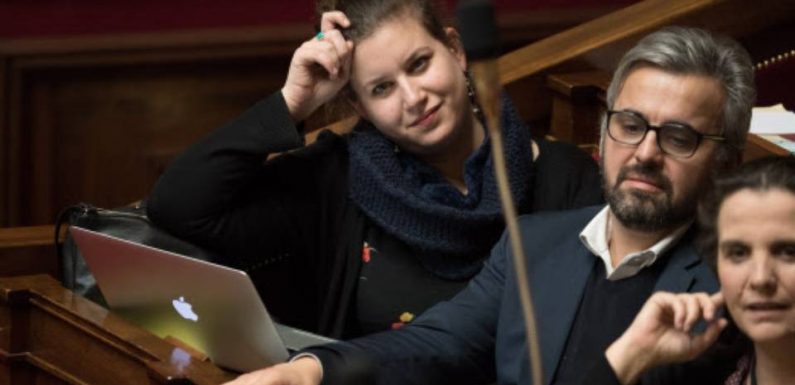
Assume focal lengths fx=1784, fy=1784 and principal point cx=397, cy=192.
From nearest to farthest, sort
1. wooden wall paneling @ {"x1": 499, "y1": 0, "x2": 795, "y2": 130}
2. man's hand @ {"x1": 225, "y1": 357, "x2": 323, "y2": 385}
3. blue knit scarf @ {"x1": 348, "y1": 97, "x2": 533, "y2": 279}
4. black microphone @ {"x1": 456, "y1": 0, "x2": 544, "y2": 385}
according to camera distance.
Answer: black microphone @ {"x1": 456, "y1": 0, "x2": 544, "y2": 385}, man's hand @ {"x1": 225, "y1": 357, "x2": 323, "y2": 385}, blue knit scarf @ {"x1": 348, "y1": 97, "x2": 533, "y2": 279}, wooden wall paneling @ {"x1": 499, "y1": 0, "x2": 795, "y2": 130}

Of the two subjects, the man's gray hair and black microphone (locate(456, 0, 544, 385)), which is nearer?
black microphone (locate(456, 0, 544, 385))

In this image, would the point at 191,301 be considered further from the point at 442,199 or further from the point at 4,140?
the point at 4,140

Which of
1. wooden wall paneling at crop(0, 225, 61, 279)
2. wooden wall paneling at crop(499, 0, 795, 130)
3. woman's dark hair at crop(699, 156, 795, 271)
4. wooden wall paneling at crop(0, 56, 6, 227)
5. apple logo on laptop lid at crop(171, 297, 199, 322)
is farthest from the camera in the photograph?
wooden wall paneling at crop(0, 56, 6, 227)

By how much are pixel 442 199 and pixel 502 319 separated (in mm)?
320

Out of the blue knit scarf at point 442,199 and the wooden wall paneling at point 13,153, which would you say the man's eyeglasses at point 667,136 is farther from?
the wooden wall paneling at point 13,153

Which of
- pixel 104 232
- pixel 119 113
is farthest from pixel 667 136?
pixel 119 113

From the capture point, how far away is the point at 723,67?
1.85 metres

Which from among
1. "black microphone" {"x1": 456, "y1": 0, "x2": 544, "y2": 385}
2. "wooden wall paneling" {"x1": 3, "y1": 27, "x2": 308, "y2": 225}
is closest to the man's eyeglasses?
"black microphone" {"x1": 456, "y1": 0, "x2": 544, "y2": 385}

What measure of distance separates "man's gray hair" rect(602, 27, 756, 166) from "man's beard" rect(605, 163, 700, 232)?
0.06m

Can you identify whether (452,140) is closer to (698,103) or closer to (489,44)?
(698,103)

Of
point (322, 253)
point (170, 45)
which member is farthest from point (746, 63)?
point (170, 45)

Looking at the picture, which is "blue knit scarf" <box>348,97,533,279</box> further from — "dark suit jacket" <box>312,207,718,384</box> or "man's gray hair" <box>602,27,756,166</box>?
"man's gray hair" <box>602,27,756,166</box>

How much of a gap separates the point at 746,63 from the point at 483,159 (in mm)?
433

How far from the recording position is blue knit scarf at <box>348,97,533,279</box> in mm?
2166
